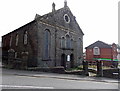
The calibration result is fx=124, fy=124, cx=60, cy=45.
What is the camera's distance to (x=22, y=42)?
910 inches

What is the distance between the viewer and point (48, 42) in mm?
21750

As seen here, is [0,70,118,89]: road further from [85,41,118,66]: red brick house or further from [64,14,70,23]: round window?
[85,41,118,66]: red brick house

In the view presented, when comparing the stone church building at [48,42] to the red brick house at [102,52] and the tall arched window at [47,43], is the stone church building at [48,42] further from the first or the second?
the red brick house at [102,52]

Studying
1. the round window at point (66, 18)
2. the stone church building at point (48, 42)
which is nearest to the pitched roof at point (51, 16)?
the stone church building at point (48, 42)

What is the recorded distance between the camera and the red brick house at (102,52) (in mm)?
37906

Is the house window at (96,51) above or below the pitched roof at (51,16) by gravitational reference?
below

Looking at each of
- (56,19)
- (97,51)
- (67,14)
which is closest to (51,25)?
(56,19)

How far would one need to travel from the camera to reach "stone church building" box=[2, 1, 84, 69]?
1967 cm

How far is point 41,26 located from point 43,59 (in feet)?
17.8

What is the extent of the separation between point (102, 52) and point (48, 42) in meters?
22.7

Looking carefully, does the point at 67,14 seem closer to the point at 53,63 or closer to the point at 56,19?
the point at 56,19

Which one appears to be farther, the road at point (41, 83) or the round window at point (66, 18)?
the round window at point (66, 18)

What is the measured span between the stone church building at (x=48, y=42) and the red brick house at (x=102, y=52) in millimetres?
12059

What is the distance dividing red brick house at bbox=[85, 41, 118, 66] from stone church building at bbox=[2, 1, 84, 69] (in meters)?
12.1
